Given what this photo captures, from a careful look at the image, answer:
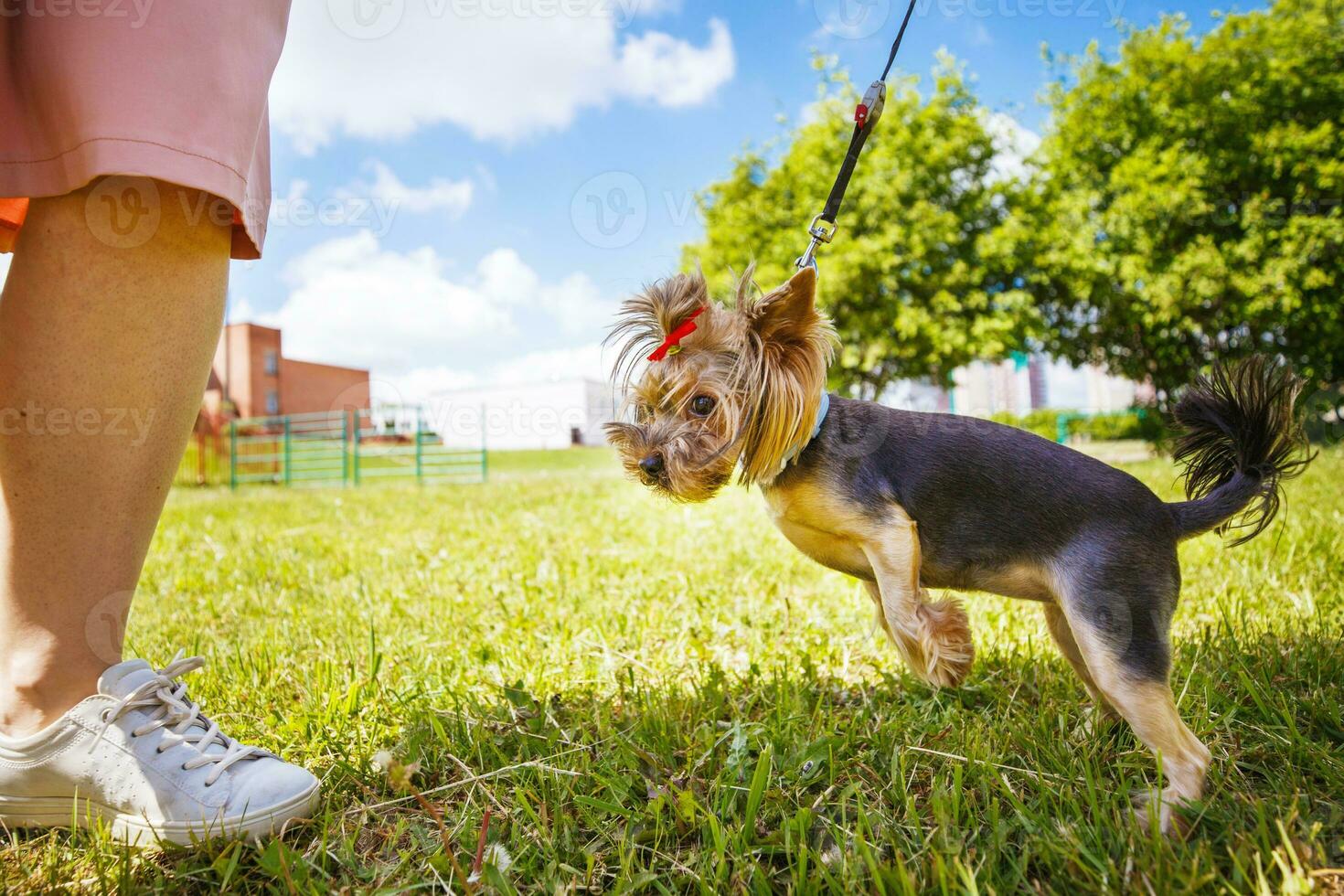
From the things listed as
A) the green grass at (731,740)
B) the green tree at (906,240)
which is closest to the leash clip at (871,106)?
the green grass at (731,740)

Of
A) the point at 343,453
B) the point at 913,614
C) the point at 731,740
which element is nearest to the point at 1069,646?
the point at 913,614

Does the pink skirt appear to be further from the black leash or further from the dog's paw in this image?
the dog's paw

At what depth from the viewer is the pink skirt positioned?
5.62 feet

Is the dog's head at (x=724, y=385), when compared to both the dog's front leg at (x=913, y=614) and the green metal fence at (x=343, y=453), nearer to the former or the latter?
the dog's front leg at (x=913, y=614)

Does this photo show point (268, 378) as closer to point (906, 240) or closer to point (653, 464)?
point (906, 240)

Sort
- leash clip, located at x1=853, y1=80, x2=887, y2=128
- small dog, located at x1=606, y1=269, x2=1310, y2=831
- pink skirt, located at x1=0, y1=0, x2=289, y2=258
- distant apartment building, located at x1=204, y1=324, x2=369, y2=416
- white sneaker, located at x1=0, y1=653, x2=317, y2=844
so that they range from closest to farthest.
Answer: pink skirt, located at x1=0, y1=0, x2=289, y2=258 < white sneaker, located at x1=0, y1=653, x2=317, y2=844 < small dog, located at x1=606, y1=269, x2=1310, y2=831 < leash clip, located at x1=853, y1=80, x2=887, y2=128 < distant apartment building, located at x1=204, y1=324, x2=369, y2=416

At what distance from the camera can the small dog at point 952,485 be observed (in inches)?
84.8

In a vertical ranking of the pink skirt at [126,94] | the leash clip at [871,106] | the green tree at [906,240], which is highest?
the green tree at [906,240]

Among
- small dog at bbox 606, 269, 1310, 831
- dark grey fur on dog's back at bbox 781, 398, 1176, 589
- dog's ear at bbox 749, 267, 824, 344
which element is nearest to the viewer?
small dog at bbox 606, 269, 1310, 831

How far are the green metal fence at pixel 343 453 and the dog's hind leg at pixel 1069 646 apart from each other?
2078 centimetres

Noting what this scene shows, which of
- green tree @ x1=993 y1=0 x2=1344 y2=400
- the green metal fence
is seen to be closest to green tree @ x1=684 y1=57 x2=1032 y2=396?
green tree @ x1=993 y1=0 x2=1344 y2=400

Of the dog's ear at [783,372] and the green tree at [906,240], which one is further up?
the green tree at [906,240]

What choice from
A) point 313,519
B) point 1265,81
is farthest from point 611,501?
point 1265,81

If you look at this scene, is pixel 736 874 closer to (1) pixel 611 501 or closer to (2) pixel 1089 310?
(1) pixel 611 501
